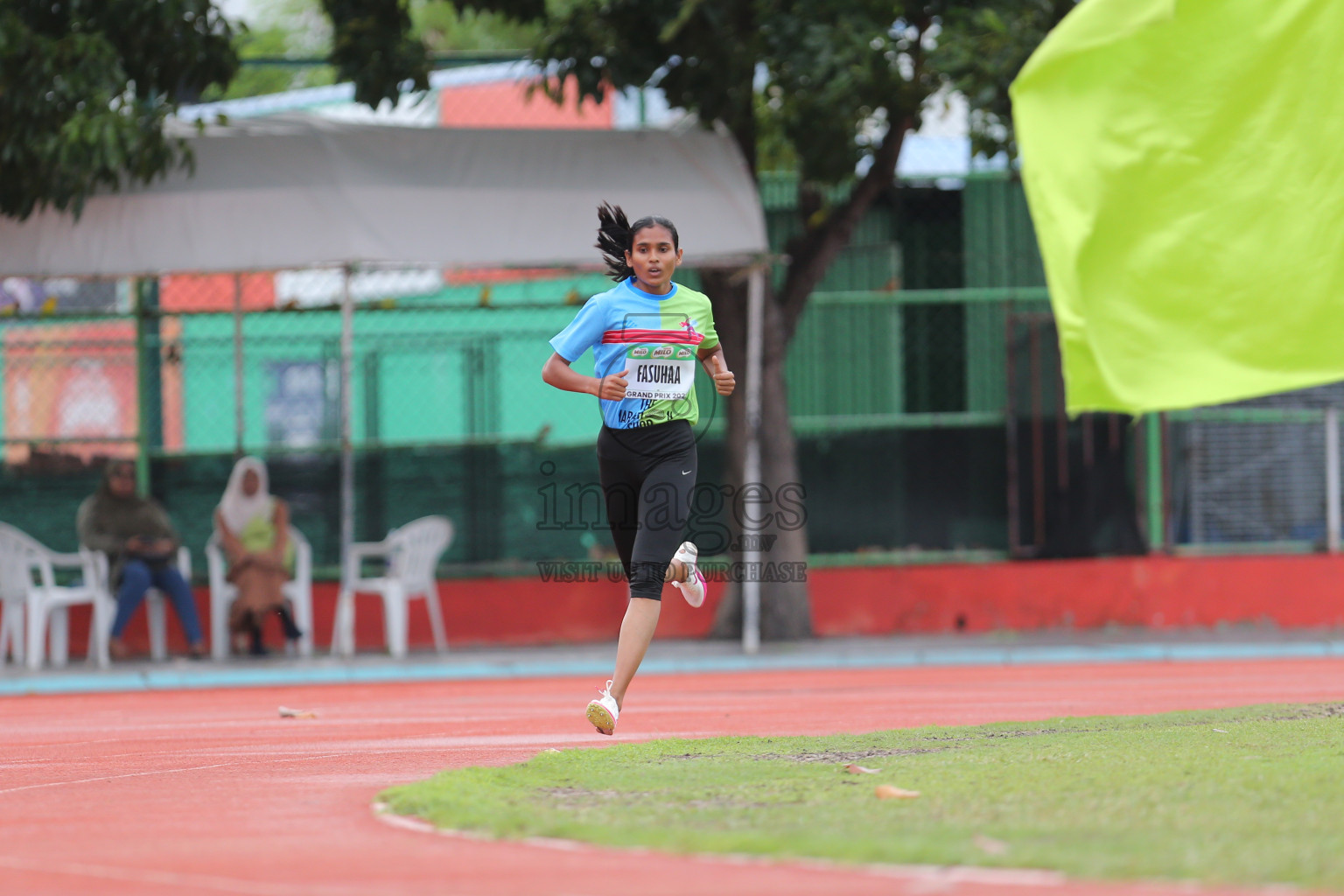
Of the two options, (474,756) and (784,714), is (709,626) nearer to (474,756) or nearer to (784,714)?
(784,714)

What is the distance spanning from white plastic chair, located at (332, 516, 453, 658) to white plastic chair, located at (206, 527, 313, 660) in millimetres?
279

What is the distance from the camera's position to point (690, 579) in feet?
23.0

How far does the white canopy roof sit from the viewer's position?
12.8 meters

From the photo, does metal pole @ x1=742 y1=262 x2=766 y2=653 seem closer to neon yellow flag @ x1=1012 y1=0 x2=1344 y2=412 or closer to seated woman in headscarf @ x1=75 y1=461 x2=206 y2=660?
seated woman in headscarf @ x1=75 y1=461 x2=206 y2=660

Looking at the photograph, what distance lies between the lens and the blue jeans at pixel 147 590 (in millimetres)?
13336

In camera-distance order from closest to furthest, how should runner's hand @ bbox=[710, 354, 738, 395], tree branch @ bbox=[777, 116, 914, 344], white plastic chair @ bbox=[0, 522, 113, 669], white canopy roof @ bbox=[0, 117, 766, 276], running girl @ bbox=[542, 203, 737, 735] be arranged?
running girl @ bbox=[542, 203, 737, 735]
runner's hand @ bbox=[710, 354, 738, 395]
white canopy roof @ bbox=[0, 117, 766, 276]
white plastic chair @ bbox=[0, 522, 113, 669]
tree branch @ bbox=[777, 116, 914, 344]

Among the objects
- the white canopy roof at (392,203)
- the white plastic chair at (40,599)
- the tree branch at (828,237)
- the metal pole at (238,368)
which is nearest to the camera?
the white canopy roof at (392,203)

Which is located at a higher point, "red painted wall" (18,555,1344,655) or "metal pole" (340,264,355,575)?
"metal pole" (340,264,355,575)

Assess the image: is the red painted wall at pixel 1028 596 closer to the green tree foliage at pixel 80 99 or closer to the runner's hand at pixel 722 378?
the green tree foliage at pixel 80 99

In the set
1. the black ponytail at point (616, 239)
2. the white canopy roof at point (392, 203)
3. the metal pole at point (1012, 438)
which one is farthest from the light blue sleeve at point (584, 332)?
the metal pole at point (1012, 438)

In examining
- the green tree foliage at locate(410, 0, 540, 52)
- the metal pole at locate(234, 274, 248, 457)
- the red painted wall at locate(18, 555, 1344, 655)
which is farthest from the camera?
the green tree foliage at locate(410, 0, 540, 52)

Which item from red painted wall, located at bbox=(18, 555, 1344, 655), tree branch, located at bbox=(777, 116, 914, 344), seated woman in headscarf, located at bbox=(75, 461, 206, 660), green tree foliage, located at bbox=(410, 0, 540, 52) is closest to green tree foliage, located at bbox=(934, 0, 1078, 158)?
tree branch, located at bbox=(777, 116, 914, 344)

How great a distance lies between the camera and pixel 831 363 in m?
15.9

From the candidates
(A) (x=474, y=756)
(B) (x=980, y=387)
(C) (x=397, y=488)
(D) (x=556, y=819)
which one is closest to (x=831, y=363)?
(B) (x=980, y=387)
